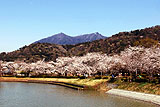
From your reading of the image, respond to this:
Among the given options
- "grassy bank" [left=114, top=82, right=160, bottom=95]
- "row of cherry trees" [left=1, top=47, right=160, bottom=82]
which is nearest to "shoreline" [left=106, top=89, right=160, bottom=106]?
"grassy bank" [left=114, top=82, right=160, bottom=95]

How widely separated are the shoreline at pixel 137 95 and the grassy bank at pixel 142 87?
5.26 feet

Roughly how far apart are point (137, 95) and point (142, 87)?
403 cm

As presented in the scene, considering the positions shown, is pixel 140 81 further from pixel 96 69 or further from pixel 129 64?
pixel 96 69

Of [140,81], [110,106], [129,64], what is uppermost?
[129,64]

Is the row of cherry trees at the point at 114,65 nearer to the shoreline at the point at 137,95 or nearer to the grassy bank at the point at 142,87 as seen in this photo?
the grassy bank at the point at 142,87

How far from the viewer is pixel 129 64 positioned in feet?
181

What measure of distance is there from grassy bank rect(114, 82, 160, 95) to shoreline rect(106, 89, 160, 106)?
5.26 ft

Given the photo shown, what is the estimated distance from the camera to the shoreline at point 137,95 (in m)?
35.8

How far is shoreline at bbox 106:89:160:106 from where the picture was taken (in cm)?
3578

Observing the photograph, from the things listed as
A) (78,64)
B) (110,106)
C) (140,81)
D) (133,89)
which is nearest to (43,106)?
(110,106)

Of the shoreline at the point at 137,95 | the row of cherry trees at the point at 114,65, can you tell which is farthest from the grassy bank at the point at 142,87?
the row of cherry trees at the point at 114,65

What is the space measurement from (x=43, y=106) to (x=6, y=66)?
325ft

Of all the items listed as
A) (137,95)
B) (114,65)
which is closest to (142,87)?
(137,95)

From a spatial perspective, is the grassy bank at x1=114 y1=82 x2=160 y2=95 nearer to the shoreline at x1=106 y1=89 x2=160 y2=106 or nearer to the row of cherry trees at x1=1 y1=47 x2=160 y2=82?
the shoreline at x1=106 y1=89 x2=160 y2=106
